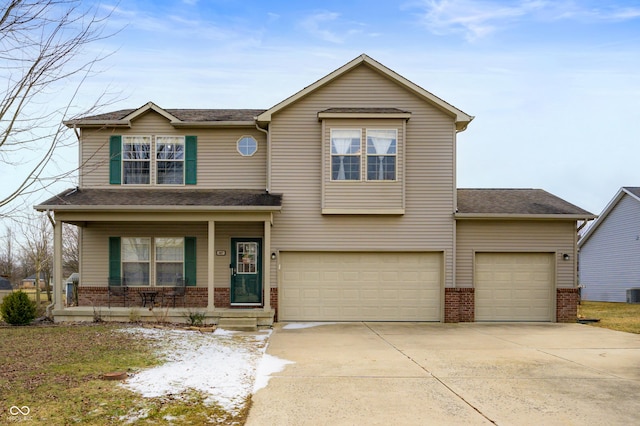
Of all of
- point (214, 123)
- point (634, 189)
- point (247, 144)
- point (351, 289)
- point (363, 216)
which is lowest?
point (351, 289)

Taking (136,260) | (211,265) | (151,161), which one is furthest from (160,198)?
(211,265)

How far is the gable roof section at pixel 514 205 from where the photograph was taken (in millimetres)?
16547

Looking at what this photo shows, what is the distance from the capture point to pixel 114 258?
55.1 feet

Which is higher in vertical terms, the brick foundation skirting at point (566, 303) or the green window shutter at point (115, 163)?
the green window shutter at point (115, 163)

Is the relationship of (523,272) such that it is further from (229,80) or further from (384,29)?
(229,80)

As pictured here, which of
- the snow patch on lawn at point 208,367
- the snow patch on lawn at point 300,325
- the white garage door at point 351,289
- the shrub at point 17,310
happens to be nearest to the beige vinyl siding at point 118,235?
the shrub at point 17,310

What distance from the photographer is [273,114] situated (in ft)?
54.3

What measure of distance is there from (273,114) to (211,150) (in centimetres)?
227

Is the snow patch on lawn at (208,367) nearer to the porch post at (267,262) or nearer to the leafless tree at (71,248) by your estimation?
the porch post at (267,262)

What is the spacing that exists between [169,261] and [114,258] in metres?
1.59

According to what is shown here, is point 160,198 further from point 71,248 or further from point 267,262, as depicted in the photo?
point 71,248

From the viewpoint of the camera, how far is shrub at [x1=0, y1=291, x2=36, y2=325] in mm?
14820

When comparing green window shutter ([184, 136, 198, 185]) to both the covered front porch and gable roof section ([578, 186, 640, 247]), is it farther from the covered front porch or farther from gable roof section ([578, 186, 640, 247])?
gable roof section ([578, 186, 640, 247])

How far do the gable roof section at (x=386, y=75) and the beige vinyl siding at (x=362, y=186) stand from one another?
115cm
